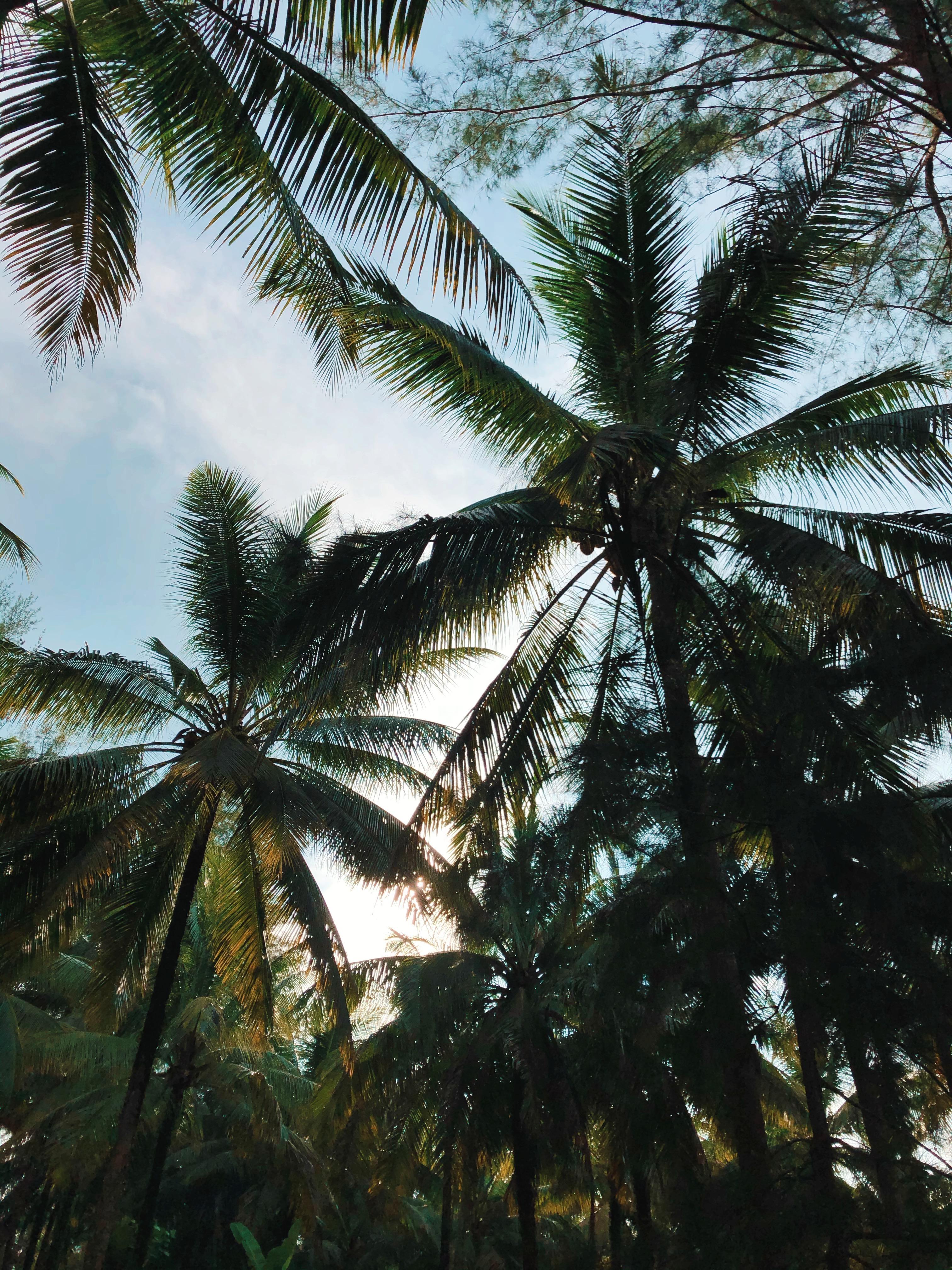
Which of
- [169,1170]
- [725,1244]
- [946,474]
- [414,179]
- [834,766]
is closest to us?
[725,1244]

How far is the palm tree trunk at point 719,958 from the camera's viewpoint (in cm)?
516

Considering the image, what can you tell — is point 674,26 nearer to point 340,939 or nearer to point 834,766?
point 834,766

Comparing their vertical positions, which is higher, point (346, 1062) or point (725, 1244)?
point (346, 1062)

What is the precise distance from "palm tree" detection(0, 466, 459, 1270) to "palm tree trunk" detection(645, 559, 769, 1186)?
111 inches

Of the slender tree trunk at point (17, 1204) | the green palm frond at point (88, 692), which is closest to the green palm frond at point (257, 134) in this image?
the green palm frond at point (88, 692)

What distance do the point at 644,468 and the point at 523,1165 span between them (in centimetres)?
962

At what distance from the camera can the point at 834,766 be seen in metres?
5.75

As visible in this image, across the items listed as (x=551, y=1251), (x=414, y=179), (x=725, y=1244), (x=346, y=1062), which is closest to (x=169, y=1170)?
(x=551, y=1251)

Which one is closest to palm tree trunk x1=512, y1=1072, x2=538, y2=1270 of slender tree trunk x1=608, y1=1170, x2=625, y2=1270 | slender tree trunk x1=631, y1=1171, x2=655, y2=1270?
slender tree trunk x1=608, y1=1170, x2=625, y2=1270

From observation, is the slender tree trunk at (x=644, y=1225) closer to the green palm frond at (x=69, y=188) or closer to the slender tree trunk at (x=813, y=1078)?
the slender tree trunk at (x=813, y=1078)

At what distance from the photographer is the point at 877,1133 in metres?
4.80

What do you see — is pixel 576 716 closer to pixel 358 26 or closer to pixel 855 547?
pixel 855 547

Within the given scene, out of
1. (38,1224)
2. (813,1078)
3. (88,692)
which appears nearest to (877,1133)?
(813,1078)

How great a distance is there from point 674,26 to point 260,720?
27.9 ft
